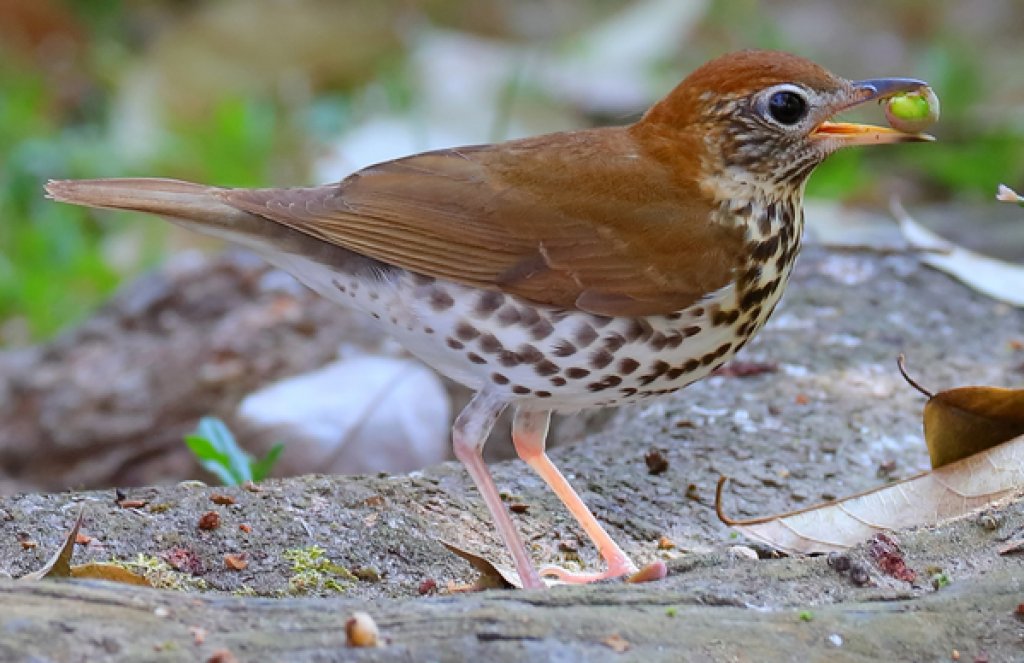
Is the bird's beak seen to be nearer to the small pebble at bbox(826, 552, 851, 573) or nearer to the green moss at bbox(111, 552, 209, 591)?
the small pebble at bbox(826, 552, 851, 573)

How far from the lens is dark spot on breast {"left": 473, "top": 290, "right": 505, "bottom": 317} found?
379 cm

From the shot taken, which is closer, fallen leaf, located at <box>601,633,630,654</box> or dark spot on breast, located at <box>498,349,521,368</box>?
fallen leaf, located at <box>601,633,630,654</box>

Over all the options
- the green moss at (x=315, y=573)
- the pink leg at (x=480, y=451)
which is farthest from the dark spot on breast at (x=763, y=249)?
the green moss at (x=315, y=573)

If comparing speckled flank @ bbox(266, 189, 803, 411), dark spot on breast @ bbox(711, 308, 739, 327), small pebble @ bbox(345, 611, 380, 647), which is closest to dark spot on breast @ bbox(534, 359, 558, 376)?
speckled flank @ bbox(266, 189, 803, 411)

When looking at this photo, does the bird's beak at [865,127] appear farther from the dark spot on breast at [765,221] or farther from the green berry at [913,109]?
the dark spot on breast at [765,221]

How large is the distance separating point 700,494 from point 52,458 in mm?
2952

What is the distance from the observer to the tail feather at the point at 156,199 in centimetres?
390

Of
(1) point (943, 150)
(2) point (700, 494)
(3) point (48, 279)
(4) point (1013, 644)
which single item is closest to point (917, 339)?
(2) point (700, 494)

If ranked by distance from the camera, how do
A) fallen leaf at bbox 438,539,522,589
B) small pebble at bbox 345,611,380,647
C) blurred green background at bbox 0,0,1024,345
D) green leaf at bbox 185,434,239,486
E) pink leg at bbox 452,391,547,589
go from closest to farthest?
1. small pebble at bbox 345,611,380,647
2. fallen leaf at bbox 438,539,522,589
3. pink leg at bbox 452,391,547,589
4. green leaf at bbox 185,434,239,486
5. blurred green background at bbox 0,0,1024,345

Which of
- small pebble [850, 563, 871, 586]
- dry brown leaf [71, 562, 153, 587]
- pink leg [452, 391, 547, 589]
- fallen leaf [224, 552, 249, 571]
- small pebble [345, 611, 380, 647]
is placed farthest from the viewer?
pink leg [452, 391, 547, 589]

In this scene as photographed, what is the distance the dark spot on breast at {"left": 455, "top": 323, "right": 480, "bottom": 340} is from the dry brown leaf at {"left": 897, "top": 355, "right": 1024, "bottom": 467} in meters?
1.06

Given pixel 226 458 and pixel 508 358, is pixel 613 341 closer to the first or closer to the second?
pixel 508 358

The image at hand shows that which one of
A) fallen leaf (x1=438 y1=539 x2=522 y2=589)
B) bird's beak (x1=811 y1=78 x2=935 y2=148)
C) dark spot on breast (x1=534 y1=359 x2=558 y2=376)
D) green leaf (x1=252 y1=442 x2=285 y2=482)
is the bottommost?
green leaf (x1=252 y1=442 x2=285 y2=482)

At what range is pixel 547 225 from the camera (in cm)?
388
